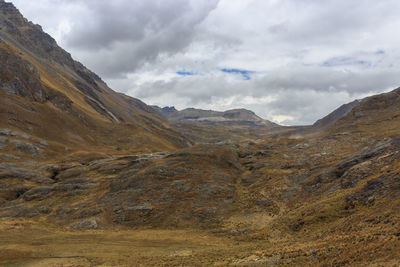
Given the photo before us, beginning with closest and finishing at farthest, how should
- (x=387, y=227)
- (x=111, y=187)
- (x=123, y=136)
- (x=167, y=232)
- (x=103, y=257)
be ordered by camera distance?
1. (x=387, y=227)
2. (x=103, y=257)
3. (x=167, y=232)
4. (x=111, y=187)
5. (x=123, y=136)

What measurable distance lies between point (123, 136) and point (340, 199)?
132m

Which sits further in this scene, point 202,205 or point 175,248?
point 202,205

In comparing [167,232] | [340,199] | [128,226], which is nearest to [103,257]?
[167,232]

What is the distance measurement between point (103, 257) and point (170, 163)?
38656 millimetres

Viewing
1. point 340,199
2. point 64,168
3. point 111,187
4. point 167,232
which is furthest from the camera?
point 64,168

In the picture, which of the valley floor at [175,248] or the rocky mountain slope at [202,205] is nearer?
the valley floor at [175,248]

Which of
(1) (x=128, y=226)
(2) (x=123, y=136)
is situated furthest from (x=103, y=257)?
(2) (x=123, y=136)

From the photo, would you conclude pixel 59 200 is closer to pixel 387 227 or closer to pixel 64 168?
pixel 64 168

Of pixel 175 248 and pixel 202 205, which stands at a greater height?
pixel 202 205

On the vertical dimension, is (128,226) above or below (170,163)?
below

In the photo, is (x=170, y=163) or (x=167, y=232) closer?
(x=167, y=232)

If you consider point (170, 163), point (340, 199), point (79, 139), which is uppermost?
point (79, 139)

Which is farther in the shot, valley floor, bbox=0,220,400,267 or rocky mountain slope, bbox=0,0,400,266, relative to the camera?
rocky mountain slope, bbox=0,0,400,266

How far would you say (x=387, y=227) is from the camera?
2252 centimetres
